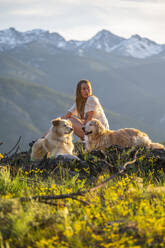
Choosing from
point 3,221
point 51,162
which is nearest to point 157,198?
point 3,221

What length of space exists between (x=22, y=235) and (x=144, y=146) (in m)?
5.80

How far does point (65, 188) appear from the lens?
479 centimetres

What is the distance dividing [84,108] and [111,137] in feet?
7.39

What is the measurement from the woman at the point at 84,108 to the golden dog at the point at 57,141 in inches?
73.4

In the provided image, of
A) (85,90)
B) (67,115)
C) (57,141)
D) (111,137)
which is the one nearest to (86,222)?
(57,141)

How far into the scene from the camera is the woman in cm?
1059

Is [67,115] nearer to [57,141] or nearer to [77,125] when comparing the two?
[77,125]

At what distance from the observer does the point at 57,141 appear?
8875 mm

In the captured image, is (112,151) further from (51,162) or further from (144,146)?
(51,162)

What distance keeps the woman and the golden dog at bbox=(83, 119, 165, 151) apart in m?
1.27

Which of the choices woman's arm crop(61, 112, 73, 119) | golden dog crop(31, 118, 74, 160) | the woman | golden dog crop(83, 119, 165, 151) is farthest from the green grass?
woman's arm crop(61, 112, 73, 119)

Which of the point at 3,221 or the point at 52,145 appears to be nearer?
the point at 3,221

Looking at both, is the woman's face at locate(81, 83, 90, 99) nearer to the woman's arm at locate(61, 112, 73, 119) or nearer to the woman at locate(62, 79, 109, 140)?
the woman at locate(62, 79, 109, 140)

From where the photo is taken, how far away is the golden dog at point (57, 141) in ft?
28.8
